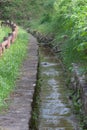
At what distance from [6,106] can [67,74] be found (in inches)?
186

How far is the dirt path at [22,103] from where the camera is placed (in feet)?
20.4

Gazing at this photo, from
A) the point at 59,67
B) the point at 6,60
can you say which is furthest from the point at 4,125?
the point at 59,67

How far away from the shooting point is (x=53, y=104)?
8.78 meters

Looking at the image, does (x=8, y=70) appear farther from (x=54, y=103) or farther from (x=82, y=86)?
(x=82, y=86)

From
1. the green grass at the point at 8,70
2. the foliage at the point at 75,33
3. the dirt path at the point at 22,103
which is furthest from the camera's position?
the green grass at the point at 8,70

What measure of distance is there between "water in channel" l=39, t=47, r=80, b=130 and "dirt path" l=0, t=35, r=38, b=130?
0.52 meters

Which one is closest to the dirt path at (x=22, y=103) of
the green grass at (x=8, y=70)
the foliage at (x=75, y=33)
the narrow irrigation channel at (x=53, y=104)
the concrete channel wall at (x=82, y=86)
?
the green grass at (x=8, y=70)

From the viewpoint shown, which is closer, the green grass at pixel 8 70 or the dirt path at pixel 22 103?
the dirt path at pixel 22 103

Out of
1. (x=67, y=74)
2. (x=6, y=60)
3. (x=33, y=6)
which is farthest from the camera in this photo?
(x=33, y=6)

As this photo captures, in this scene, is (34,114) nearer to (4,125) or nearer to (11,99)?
(11,99)

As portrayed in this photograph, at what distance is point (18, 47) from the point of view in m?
13.9

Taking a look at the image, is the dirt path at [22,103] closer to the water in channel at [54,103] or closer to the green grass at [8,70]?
the green grass at [8,70]

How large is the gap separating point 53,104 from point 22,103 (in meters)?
1.63

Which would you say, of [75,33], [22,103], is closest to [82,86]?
[75,33]
